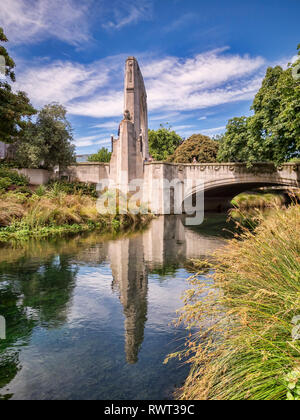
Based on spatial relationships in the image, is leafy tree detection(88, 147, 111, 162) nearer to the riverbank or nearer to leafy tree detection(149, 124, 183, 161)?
leafy tree detection(149, 124, 183, 161)

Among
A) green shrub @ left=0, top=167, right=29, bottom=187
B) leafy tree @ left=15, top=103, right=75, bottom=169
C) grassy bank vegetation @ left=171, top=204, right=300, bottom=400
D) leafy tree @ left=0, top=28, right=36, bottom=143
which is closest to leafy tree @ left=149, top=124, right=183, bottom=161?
leafy tree @ left=15, top=103, right=75, bottom=169

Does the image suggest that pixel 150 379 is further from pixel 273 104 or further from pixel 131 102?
pixel 131 102

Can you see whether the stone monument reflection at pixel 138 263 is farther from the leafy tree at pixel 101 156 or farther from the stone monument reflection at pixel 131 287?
the leafy tree at pixel 101 156

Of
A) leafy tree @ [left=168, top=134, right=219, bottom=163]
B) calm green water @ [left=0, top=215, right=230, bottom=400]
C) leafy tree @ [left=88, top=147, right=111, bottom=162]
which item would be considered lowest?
calm green water @ [left=0, top=215, right=230, bottom=400]

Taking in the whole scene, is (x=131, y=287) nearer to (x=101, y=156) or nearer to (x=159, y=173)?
(x=159, y=173)

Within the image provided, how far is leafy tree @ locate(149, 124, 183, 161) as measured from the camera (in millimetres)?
50766

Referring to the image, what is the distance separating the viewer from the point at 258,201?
33.8 m

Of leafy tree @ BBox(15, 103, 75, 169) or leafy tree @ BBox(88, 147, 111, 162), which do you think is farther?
leafy tree @ BBox(88, 147, 111, 162)

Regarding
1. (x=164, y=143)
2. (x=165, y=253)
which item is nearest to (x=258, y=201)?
(x=164, y=143)

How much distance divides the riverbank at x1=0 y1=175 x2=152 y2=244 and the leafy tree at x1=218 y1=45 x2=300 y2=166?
11336 millimetres

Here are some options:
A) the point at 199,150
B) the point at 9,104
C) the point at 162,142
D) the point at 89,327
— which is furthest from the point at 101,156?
the point at 89,327

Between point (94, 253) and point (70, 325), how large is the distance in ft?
15.3

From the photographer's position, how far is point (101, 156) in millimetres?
58875
